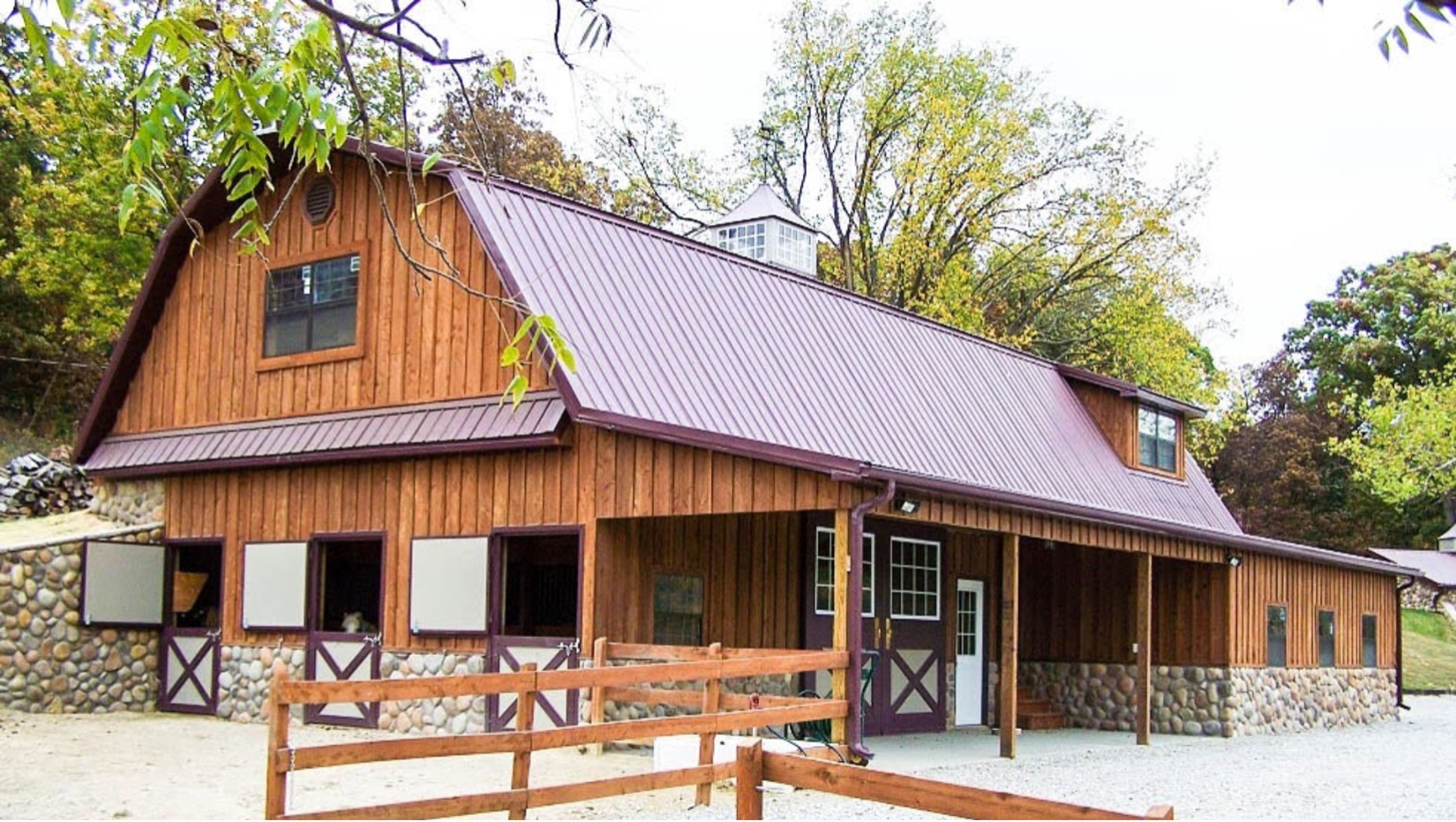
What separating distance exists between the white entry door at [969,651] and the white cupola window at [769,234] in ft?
19.6

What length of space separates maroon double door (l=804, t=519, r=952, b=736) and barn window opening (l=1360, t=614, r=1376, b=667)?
366 inches

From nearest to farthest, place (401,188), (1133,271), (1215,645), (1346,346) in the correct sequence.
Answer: (401,188) → (1215,645) → (1133,271) → (1346,346)

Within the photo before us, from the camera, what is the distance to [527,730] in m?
8.62

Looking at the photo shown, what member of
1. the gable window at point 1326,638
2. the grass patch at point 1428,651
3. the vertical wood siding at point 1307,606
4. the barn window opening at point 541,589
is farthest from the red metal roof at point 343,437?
the grass patch at point 1428,651

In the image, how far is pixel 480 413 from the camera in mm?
13891

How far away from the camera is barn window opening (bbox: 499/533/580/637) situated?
56.0ft

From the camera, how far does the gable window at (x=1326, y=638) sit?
21.5 metres

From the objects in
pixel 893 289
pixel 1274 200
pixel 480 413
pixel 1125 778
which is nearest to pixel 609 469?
pixel 480 413

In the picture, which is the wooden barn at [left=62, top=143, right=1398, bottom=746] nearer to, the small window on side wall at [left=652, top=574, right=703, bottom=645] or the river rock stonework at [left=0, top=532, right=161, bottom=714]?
the small window on side wall at [left=652, top=574, right=703, bottom=645]

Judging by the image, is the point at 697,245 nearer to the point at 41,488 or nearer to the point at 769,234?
the point at 769,234

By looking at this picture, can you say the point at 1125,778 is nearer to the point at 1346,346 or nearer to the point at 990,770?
the point at 990,770

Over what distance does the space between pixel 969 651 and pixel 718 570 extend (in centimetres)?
515

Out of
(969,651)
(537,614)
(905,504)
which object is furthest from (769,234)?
(905,504)

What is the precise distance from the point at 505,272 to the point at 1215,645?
10599 mm
